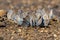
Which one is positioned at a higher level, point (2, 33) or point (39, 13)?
point (39, 13)

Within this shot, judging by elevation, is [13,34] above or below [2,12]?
below

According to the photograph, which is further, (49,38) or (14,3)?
(14,3)

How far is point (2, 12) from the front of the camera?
2.12 m

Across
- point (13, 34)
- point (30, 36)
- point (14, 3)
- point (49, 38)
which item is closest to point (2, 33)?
point (13, 34)

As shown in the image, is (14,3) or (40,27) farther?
(14,3)

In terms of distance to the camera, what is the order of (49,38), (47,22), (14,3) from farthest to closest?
1. (14,3)
2. (47,22)
3. (49,38)

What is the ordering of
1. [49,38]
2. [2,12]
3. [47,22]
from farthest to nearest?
[2,12]
[47,22]
[49,38]

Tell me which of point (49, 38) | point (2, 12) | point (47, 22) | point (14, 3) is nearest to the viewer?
point (49, 38)

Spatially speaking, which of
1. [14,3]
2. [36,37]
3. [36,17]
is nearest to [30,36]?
[36,37]

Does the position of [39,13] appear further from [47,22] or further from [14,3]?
[14,3]

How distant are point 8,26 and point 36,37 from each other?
28 centimetres

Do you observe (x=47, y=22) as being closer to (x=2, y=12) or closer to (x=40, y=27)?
(x=40, y=27)

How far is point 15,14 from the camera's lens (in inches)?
77.9

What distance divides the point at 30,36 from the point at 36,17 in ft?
0.57
